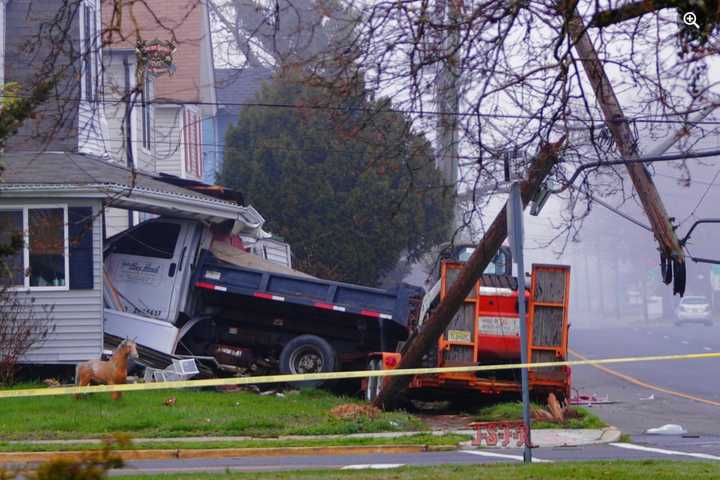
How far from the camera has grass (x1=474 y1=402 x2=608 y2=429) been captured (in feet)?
54.3

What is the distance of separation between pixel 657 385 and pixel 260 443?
15158 mm

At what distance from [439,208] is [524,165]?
21.7 meters

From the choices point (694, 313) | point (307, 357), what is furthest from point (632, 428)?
point (694, 313)

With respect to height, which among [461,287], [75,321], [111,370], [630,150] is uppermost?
[630,150]

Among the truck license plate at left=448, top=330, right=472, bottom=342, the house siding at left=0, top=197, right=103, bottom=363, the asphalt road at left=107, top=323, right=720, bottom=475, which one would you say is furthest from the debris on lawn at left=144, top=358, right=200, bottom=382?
the asphalt road at left=107, top=323, right=720, bottom=475

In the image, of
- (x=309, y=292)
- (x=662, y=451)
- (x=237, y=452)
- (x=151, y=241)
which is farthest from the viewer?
(x=151, y=241)

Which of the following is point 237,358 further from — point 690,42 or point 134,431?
point 690,42

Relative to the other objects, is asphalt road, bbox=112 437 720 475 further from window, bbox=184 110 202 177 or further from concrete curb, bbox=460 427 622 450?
window, bbox=184 110 202 177

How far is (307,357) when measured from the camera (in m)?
20.6

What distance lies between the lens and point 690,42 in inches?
317

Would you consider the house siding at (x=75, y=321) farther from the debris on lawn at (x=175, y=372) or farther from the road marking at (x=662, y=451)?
the road marking at (x=662, y=451)

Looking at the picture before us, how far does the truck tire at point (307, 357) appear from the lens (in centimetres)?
2038

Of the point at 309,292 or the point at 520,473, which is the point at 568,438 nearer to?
the point at 520,473

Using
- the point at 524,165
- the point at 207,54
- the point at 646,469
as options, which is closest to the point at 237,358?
the point at 524,165
